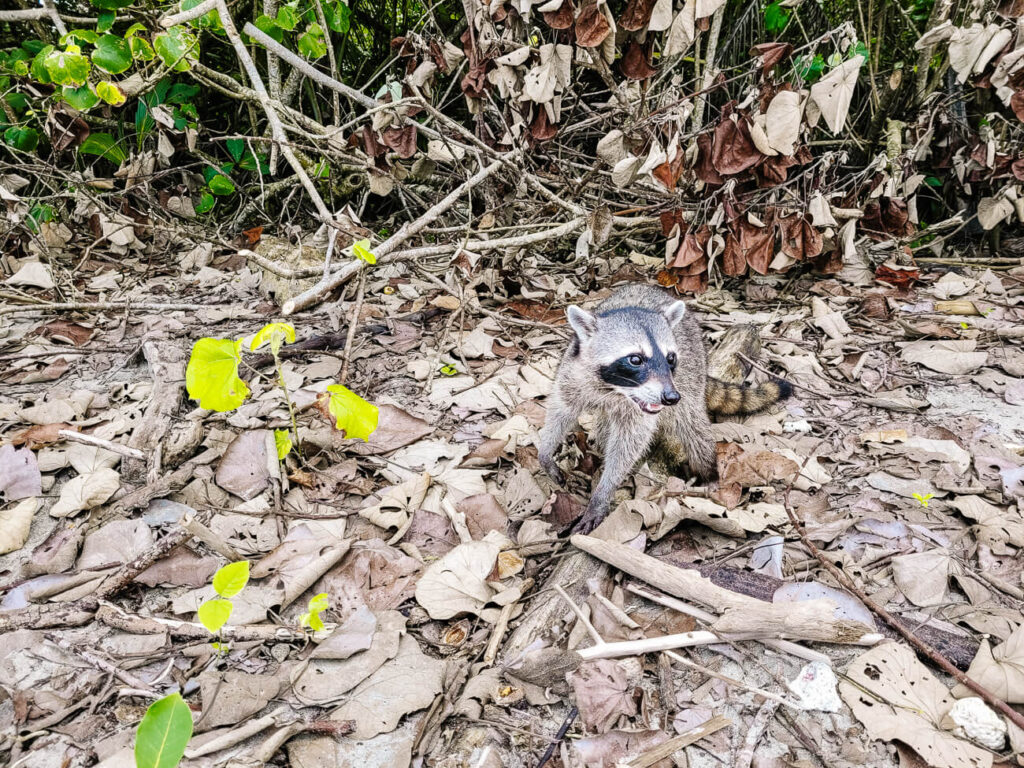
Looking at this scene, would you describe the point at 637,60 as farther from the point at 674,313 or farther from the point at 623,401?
the point at 623,401

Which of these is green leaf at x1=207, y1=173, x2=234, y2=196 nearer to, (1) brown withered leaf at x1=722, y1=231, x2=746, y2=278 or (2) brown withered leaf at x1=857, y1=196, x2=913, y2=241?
(1) brown withered leaf at x1=722, y1=231, x2=746, y2=278

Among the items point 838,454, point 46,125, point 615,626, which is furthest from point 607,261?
point 46,125

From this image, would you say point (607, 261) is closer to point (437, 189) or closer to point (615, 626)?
point (437, 189)

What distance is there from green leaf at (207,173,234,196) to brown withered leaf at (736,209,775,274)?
4.55 metres

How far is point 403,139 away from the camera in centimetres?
419

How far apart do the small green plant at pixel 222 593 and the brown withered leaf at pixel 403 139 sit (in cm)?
301

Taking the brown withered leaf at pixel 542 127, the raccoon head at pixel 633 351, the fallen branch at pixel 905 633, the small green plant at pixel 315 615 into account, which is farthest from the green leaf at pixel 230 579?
the brown withered leaf at pixel 542 127

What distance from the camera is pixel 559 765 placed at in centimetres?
184

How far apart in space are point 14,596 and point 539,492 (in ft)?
6.80

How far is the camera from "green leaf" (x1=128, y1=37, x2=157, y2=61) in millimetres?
3766

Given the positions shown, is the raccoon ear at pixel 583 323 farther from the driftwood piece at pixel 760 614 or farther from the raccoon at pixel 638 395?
the driftwood piece at pixel 760 614

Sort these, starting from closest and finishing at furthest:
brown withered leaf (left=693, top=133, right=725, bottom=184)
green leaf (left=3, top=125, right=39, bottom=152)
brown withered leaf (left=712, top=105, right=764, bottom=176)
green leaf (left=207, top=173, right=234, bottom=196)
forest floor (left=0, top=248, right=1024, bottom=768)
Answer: forest floor (left=0, top=248, right=1024, bottom=768) < brown withered leaf (left=712, top=105, right=764, bottom=176) < brown withered leaf (left=693, top=133, right=725, bottom=184) < green leaf (left=3, top=125, right=39, bottom=152) < green leaf (left=207, top=173, right=234, bottom=196)

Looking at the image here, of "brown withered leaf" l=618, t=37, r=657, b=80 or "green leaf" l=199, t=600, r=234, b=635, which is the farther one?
"brown withered leaf" l=618, t=37, r=657, b=80

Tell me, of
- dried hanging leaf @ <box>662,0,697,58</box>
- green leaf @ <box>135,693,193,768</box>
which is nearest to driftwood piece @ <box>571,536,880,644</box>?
green leaf @ <box>135,693,193,768</box>
